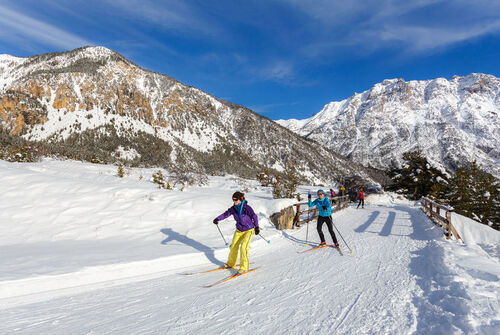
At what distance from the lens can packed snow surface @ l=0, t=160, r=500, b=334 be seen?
3365mm

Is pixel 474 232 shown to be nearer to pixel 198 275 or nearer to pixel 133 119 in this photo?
Answer: pixel 198 275

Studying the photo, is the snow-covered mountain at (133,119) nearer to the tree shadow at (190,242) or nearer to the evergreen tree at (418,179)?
the evergreen tree at (418,179)

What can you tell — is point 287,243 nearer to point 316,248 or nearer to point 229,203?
point 316,248

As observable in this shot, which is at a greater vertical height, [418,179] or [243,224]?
[418,179]

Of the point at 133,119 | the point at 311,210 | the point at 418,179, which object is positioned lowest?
the point at 311,210

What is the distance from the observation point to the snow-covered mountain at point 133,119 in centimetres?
7056

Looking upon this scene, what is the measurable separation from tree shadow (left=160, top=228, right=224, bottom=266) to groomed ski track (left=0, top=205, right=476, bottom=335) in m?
0.38

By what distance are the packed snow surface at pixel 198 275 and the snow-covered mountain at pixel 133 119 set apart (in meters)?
49.5

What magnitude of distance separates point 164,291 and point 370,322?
11.5 ft

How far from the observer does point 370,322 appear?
3.27 meters

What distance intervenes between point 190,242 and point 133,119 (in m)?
88.6

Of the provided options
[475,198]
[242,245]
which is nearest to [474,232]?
[242,245]

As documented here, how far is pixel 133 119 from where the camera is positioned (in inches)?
3376

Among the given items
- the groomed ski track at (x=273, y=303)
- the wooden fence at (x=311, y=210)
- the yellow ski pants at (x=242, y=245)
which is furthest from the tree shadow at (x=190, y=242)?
the wooden fence at (x=311, y=210)
